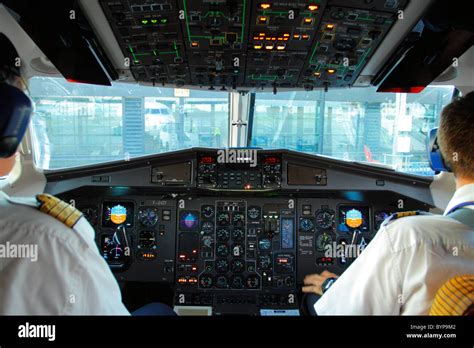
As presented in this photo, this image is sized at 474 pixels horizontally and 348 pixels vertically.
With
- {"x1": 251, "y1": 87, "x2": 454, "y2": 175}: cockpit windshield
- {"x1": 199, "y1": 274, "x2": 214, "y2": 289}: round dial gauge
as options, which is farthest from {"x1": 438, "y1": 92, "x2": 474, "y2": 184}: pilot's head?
{"x1": 199, "y1": 274, "x2": 214, "y2": 289}: round dial gauge

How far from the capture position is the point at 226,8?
5.54 ft

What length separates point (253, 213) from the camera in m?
3.34

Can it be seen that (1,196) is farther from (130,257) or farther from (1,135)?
(130,257)

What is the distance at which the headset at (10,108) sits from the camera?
0.90 metres

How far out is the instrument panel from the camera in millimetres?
3146

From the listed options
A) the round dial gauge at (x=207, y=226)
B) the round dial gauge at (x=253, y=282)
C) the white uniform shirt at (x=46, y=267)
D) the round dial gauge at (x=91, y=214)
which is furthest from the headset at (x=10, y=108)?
the round dial gauge at (x=253, y=282)

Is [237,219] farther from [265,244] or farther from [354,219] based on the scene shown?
[354,219]

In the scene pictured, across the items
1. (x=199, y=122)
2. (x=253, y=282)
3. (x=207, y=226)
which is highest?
(x=199, y=122)

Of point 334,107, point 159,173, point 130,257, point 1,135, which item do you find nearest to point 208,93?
point 159,173

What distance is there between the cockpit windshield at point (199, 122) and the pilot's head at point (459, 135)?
6.85ft

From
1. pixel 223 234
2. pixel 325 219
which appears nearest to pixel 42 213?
pixel 223 234

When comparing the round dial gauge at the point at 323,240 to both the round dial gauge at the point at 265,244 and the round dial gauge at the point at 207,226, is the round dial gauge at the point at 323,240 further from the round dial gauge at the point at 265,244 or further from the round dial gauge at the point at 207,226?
the round dial gauge at the point at 207,226

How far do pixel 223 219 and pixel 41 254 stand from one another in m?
2.51
